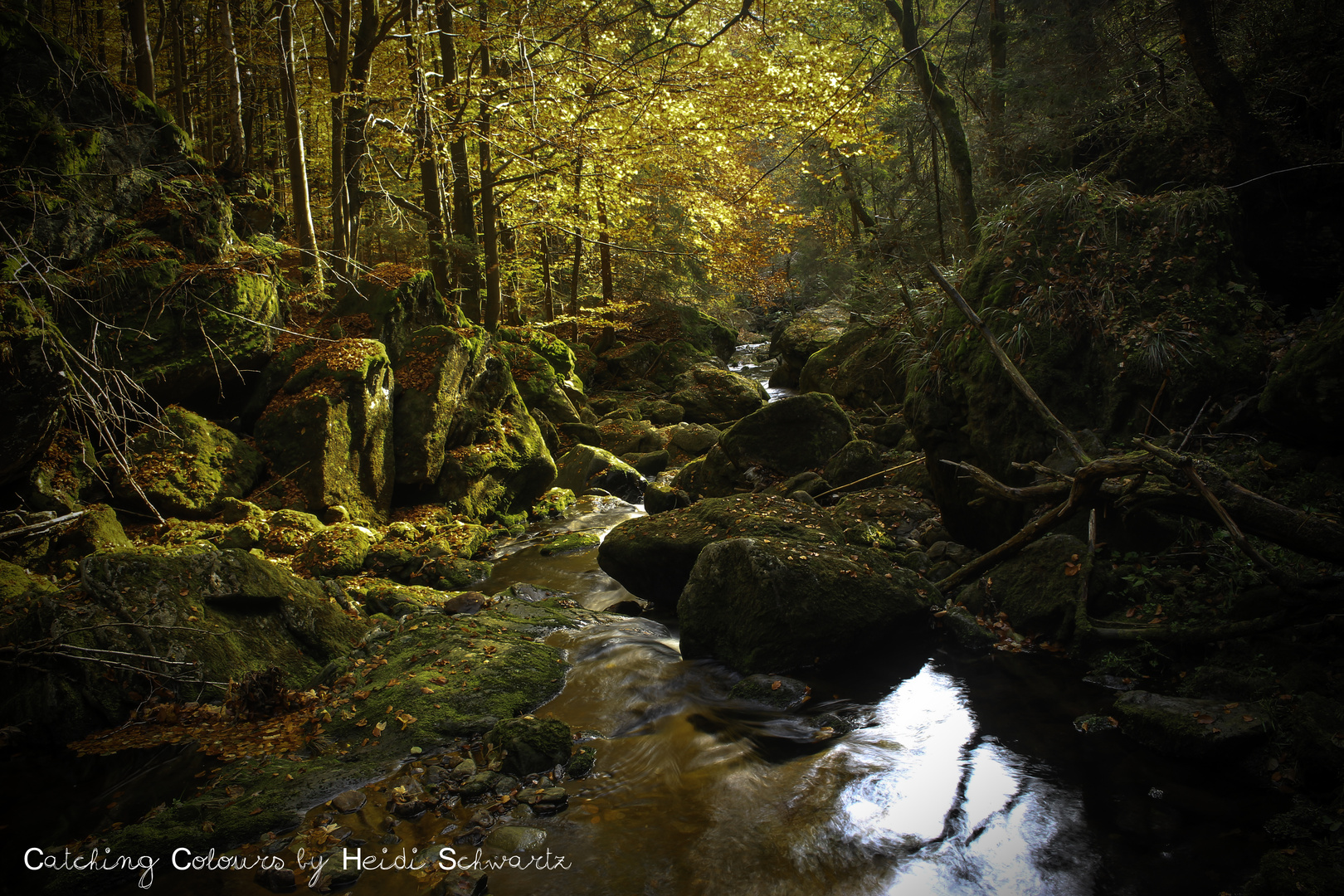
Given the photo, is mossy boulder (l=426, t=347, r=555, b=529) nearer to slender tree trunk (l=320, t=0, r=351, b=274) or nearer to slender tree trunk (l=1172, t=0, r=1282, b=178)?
slender tree trunk (l=320, t=0, r=351, b=274)

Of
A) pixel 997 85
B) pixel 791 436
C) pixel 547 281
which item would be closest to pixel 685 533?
pixel 791 436

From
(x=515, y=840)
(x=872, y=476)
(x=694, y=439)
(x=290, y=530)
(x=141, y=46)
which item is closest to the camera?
(x=515, y=840)

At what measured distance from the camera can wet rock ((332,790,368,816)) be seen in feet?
13.9

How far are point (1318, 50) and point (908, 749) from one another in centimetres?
802

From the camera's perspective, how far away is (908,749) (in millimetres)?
5152

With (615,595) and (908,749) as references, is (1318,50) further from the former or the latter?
(615,595)

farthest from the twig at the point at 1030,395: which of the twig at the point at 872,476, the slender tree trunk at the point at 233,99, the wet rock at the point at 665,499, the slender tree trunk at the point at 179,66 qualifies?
the slender tree trunk at the point at 179,66

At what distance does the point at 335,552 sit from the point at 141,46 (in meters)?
10.7

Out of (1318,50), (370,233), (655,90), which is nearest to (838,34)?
(1318,50)

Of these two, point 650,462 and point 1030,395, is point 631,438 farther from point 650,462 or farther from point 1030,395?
point 1030,395

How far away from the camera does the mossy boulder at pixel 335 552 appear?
8359mm

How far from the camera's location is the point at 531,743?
481 cm

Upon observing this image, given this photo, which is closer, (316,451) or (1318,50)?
(1318,50)

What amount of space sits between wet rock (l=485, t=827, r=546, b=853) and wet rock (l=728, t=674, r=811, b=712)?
89.9 inches
